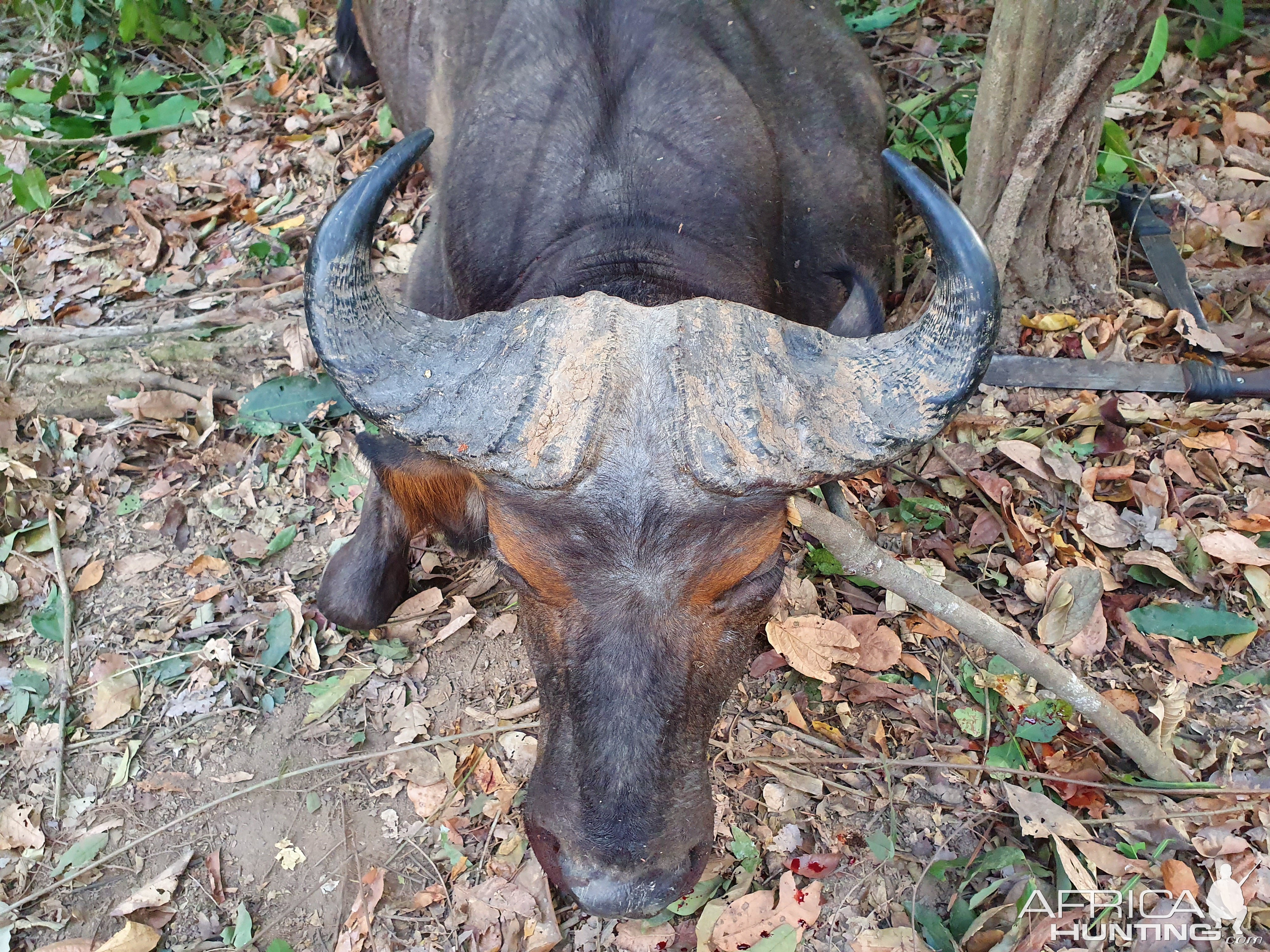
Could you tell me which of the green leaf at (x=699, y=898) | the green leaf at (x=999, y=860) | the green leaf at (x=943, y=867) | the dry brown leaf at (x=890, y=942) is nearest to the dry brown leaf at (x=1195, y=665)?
the green leaf at (x=999, y=860)

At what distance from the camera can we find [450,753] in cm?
387

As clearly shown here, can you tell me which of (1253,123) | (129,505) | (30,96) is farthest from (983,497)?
(30,96)

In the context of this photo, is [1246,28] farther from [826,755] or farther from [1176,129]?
[826,755]

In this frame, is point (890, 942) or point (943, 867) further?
point (943, 867)

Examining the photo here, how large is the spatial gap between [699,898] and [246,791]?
194cm

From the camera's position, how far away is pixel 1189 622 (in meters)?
3.74

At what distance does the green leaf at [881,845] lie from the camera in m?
3.35

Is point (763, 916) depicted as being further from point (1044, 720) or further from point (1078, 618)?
point (1078, 618)

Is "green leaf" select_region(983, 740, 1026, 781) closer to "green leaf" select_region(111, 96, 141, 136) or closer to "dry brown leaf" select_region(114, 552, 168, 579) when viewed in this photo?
"dry brown leaf" select_region(114, 552, 168, 579)

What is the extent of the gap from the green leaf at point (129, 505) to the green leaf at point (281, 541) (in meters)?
0.77

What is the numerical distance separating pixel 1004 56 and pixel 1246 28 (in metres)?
2.77

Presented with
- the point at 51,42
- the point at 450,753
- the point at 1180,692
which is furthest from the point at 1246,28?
the point at 51,42

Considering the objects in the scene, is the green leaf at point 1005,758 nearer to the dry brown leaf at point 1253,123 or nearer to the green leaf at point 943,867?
the green leaf at point 943,867

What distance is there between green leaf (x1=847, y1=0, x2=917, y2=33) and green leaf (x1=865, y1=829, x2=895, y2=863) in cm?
465
